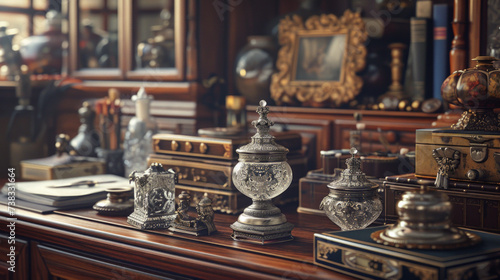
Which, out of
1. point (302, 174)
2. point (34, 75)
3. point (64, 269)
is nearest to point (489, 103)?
point (302, 174)

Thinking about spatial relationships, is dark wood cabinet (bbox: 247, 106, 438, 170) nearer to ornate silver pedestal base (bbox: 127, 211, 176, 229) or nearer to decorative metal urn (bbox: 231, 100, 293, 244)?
decorative metal urn (bbox: 231, 100, 293, 244)

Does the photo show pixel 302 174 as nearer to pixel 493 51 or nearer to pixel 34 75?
pixel 493 51

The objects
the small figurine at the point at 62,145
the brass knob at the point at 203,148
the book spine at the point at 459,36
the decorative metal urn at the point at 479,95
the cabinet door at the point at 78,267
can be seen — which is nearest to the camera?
the decorative metal urn at the point at 479,95

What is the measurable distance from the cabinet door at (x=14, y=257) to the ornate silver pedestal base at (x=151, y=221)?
0.40m

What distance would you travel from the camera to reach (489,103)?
56.7 inches

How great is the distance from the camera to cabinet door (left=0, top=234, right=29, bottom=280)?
1839mm

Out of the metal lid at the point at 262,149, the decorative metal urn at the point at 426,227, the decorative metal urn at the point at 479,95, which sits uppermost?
the decorative metal urn at the point at 479,95

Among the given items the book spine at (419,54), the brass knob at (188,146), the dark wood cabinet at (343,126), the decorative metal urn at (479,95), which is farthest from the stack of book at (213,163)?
the decorative metal urn at (479,95)

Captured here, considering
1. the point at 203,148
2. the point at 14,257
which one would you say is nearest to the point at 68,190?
the point at 14,257

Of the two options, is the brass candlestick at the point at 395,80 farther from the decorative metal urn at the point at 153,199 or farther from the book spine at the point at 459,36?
the decorative metal urn at the point at 153,199

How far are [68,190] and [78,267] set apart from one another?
1.30 ft

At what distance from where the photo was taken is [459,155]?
1.43m

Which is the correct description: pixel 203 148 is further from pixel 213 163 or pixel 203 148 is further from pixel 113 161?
pixel 113 161

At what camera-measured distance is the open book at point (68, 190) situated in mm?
1927
